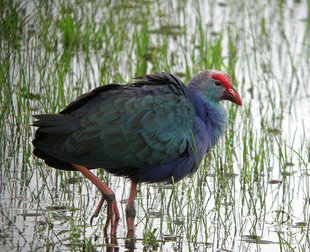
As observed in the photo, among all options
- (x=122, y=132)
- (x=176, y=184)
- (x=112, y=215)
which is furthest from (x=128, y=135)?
(x=176, y=184)

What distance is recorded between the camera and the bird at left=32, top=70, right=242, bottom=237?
4.34 metres

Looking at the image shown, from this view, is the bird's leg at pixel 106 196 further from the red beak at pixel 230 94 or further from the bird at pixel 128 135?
the red beak at pixel 230 94

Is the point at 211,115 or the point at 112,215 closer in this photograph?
the point at 112,215

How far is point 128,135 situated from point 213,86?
2.89 feet

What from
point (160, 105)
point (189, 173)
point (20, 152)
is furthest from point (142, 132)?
point (20, 152)

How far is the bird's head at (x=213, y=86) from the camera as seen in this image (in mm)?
4820

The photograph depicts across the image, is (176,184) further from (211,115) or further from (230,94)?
(230,94)

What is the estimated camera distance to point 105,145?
14.2 ft

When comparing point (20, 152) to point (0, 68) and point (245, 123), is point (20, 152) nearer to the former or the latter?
point (0, 68)

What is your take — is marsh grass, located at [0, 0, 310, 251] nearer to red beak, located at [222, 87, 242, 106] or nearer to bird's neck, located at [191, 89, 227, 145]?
bird's neck, located at [191, 89, 227, 145]

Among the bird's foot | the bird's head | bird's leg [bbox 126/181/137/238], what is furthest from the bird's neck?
the bird's foot

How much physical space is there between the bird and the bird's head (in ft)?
0.83

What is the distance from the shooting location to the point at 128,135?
4352 millimetres

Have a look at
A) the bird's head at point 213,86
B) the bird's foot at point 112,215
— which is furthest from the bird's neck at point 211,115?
the bird's foot at point 112,215
